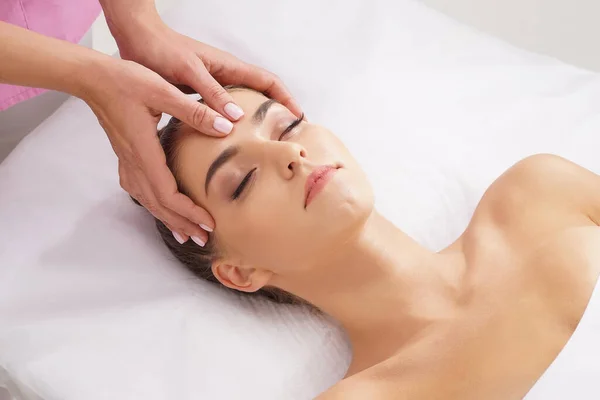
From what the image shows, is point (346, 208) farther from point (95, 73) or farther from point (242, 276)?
point (95, 73)

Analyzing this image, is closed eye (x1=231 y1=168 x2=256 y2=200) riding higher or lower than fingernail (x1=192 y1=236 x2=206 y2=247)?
higher

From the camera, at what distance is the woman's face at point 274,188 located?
3.72 ft

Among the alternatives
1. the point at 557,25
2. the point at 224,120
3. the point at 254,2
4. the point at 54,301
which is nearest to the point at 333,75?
the point at 254,2

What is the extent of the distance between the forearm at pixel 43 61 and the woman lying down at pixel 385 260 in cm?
17

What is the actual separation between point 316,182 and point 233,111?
0.19 m

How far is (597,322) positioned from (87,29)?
3.93 ft

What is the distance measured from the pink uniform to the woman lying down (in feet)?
1.29

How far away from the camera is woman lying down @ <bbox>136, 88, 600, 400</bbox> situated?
44.5 inches

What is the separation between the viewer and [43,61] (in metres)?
1.18

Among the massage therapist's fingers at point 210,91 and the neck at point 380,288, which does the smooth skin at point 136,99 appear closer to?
the massage therapist's fingers at point 210,91

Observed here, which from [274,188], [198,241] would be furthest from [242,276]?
[274,188]

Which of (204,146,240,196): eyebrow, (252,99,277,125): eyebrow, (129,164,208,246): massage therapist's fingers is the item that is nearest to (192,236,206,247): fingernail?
(129,164,208,246): massage therapist's fingers

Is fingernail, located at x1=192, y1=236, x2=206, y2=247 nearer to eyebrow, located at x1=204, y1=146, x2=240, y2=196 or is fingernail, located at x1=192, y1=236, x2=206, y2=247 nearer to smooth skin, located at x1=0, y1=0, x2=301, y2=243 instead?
smooth skin, located at x1=0, y1=0, x2=301, y2=243

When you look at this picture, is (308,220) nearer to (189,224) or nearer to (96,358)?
(189,224)
